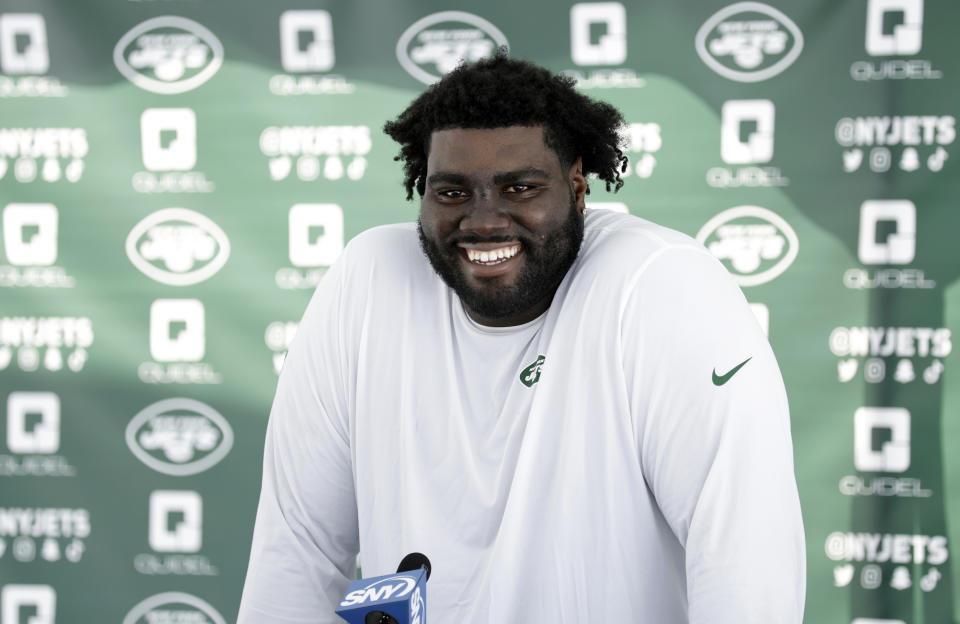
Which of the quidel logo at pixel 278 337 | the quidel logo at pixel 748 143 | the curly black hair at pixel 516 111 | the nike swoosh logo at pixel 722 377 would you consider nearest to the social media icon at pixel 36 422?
the quidel logo at pixel 278 337

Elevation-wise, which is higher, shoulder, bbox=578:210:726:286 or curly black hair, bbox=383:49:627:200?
curly black hair, bbox=383:49:627:200

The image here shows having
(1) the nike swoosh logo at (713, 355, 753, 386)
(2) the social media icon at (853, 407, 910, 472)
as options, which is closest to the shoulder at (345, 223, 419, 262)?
(1) the nike swoosh logo at (713, 355, 753, 386)

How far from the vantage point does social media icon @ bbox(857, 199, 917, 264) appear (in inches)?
107

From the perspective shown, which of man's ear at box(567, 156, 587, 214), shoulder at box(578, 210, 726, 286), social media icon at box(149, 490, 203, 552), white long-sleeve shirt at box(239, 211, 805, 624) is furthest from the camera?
social media icon at box(149, 490, 203, 552)

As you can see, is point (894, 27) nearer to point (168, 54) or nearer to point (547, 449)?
point (547, 449)

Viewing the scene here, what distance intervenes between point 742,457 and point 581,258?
47 centimetres

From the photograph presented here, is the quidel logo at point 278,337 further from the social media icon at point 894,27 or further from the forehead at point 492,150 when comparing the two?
the social media icon at point 894,27

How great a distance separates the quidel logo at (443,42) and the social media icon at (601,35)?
0.22 meters

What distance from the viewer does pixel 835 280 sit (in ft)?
9.07

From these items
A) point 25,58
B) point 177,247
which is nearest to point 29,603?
point 177,247

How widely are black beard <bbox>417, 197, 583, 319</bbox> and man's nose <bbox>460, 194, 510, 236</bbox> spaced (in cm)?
2

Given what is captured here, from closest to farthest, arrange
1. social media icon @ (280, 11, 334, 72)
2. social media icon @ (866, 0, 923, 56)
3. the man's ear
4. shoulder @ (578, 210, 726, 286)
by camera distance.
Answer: shoulder @ (578, 210, 726, 286), the man's ear, social media icon @ (866, 0, 923, 56), social media icon @ (280, 11, 334, 72)

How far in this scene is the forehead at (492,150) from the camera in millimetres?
1582

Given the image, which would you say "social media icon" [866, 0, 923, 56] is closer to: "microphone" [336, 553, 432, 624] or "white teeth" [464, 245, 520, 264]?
"white teeth" [464, 245, 520, 264]
